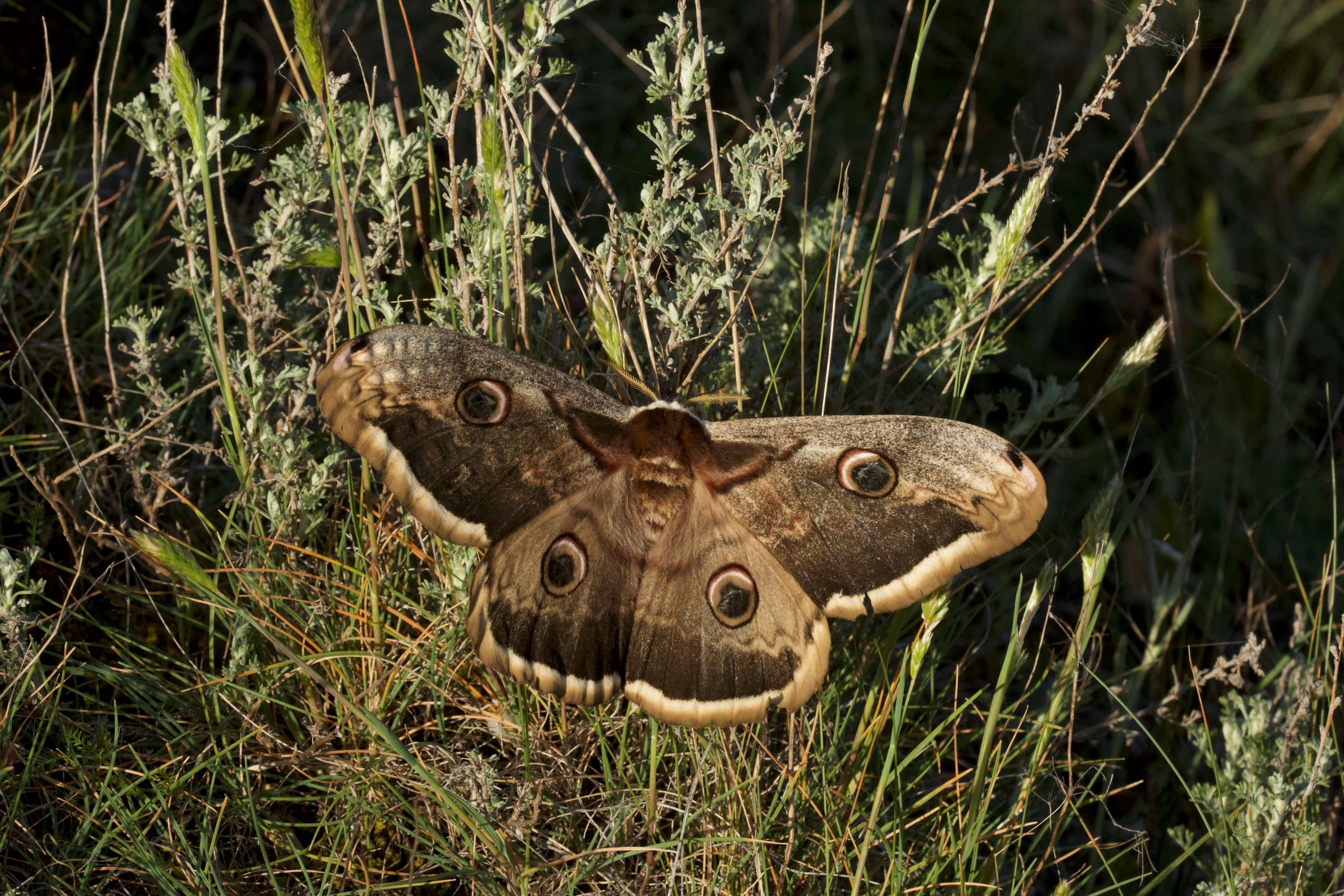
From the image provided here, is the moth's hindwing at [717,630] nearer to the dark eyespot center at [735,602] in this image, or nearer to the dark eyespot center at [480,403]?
the dark eyespot center at [735,602]

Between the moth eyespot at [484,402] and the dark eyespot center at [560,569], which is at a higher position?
the moth eyespot at [484,402]

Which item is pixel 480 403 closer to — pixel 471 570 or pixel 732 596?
pixel 471 570

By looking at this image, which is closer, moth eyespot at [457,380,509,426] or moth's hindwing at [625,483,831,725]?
moth's hindwing at [625,483,831,725]

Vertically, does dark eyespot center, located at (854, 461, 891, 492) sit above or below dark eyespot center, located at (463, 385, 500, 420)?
below

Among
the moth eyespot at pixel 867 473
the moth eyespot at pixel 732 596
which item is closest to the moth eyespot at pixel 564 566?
the moth eyespot at pixel 732 596

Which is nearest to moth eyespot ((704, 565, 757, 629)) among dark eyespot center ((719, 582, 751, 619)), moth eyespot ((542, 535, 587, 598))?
dark eyespot center ((719, 582, 751, 619))

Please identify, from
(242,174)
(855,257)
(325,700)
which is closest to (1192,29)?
(855,257)

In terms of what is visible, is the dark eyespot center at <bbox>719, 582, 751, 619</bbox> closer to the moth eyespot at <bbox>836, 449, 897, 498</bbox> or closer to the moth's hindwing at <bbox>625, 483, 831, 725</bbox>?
the moth's hindwing at <bbox>625, 483, 831, 725</bbox>

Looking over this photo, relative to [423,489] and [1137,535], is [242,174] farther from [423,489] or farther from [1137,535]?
[1137,535]
